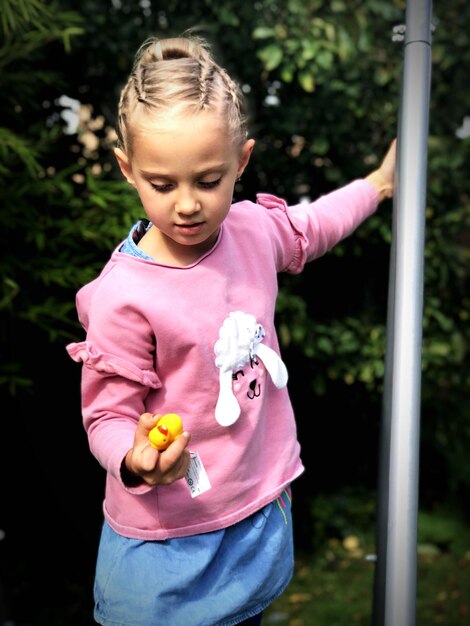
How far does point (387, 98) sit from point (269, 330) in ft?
7.23

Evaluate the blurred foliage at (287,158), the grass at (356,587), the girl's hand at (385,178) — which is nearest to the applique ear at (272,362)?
the girl's hand at (385,178)

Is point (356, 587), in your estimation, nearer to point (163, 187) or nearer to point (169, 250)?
point (169, 250)

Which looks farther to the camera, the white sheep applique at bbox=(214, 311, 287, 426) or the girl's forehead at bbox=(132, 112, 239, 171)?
the white sheep applique at bbox=(214, 311, 287, 426)

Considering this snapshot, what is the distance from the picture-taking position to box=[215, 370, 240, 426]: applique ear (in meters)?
1.47

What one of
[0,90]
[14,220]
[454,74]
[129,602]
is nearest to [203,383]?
[129,602]

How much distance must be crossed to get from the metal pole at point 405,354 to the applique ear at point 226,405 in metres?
0.27

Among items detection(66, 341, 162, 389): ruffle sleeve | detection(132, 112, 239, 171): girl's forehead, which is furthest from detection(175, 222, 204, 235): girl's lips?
detection(66, 341, 162, 389): ruffle sleeve

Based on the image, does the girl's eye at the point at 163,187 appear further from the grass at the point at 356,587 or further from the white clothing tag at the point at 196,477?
the grass at the point at 356,587

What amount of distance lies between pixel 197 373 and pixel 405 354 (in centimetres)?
37

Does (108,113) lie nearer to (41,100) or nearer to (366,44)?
(41,100)

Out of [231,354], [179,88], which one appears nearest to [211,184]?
[179,88]

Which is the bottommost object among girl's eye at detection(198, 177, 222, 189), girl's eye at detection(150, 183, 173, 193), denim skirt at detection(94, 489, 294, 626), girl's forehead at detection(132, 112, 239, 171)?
denim skirt at detection(94, 489, 294, 626)

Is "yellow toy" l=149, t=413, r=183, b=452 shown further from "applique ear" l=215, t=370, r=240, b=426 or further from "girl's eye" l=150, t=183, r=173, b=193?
"girl's eye" l=150, t=183, r=173, b=193

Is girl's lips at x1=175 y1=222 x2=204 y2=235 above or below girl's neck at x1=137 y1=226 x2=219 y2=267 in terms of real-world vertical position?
above
